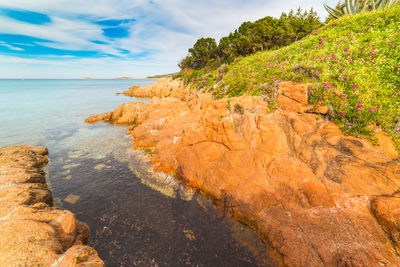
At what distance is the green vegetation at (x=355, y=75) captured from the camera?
724cm

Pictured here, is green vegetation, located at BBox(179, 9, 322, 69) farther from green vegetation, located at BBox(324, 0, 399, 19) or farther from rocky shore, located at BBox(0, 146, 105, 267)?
rocky shore, located at BBox(0, 146, 105, 267)

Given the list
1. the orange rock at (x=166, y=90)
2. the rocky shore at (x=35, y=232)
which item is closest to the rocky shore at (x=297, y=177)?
the rocky shore at (x=35, y=232)

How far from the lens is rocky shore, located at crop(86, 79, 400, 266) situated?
5.29 metres

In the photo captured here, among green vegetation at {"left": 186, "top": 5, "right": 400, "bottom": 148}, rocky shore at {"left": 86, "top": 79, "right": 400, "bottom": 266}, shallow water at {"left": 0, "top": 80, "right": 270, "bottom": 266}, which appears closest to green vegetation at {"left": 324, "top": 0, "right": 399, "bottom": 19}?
green vegetation at {"left": 186, "top": 5, "right": 400, "bottom": 148}

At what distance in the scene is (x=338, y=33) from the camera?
12719 mm

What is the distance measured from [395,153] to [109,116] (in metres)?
28.2

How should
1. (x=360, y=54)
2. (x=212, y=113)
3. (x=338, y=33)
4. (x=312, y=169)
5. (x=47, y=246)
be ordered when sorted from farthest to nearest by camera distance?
(x=338, y=33)
(x=212, y=113)
(x=360, y=54)
(x=312, y=169)
(x=47, y=246)

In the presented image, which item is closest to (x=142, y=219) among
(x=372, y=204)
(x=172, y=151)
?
(x=172, y=151)

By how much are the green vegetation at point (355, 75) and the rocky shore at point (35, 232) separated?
37.3 feet

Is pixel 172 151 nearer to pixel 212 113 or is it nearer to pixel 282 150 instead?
pixel 212 113

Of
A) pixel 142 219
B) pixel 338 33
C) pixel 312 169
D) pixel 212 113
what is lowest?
pixel 142 219

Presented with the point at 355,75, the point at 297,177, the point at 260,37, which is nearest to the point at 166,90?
the point at 260,37

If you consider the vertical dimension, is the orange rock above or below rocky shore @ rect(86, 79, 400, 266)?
above

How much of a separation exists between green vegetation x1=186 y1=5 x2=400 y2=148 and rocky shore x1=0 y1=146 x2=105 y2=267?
11370mm
